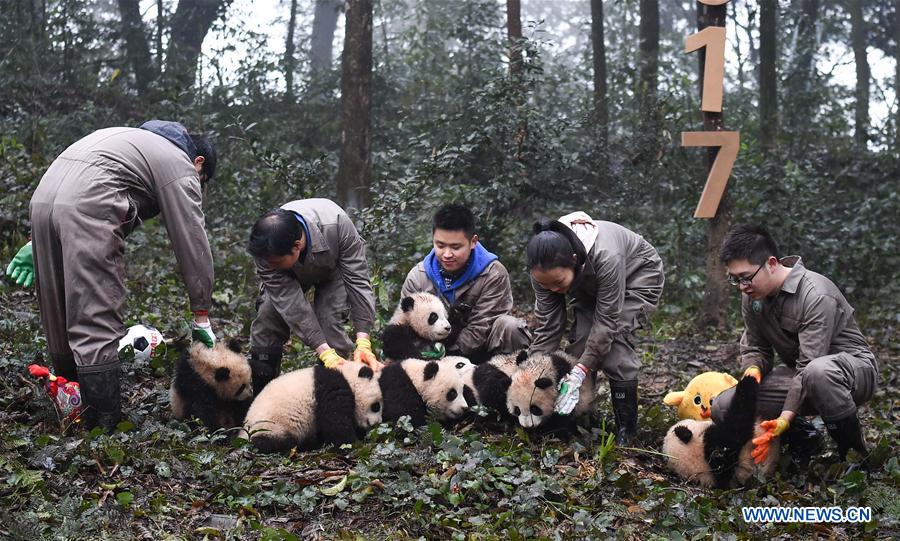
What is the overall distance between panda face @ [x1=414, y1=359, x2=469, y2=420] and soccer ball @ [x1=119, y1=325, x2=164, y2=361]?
86.3 inches

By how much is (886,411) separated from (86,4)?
1411 centimetres

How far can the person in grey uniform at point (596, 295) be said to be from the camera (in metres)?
5.32

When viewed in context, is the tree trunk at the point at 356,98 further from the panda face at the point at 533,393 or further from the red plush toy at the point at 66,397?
the red plush toy at the point at 66,397

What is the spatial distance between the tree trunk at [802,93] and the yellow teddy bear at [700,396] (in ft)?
36.7

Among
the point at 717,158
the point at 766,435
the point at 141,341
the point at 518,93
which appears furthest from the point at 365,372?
the point at 518,93

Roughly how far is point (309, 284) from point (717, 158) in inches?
192

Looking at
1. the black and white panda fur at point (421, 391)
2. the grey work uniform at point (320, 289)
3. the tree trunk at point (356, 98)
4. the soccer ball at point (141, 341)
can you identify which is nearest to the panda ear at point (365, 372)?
the black and white panda fur at point (421, 391)

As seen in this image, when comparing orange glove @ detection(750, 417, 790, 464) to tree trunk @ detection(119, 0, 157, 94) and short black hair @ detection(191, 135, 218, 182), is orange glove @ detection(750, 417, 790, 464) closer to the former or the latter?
short black hair @ detection(191, 135, 218, 182)

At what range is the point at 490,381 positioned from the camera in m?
5.58

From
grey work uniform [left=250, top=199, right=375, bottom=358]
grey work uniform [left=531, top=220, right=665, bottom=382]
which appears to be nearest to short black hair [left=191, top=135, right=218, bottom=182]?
grey work uniform [left=250, top=199, right=375, bottom=358]

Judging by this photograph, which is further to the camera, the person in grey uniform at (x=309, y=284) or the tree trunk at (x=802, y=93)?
the tree trunk at (x=802, y=93)

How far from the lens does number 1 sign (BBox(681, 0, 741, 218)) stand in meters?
8.69

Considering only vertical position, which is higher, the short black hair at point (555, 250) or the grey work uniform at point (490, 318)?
the short black hair at point (555, 250)

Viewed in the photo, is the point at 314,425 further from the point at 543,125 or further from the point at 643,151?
the point at 643,151
